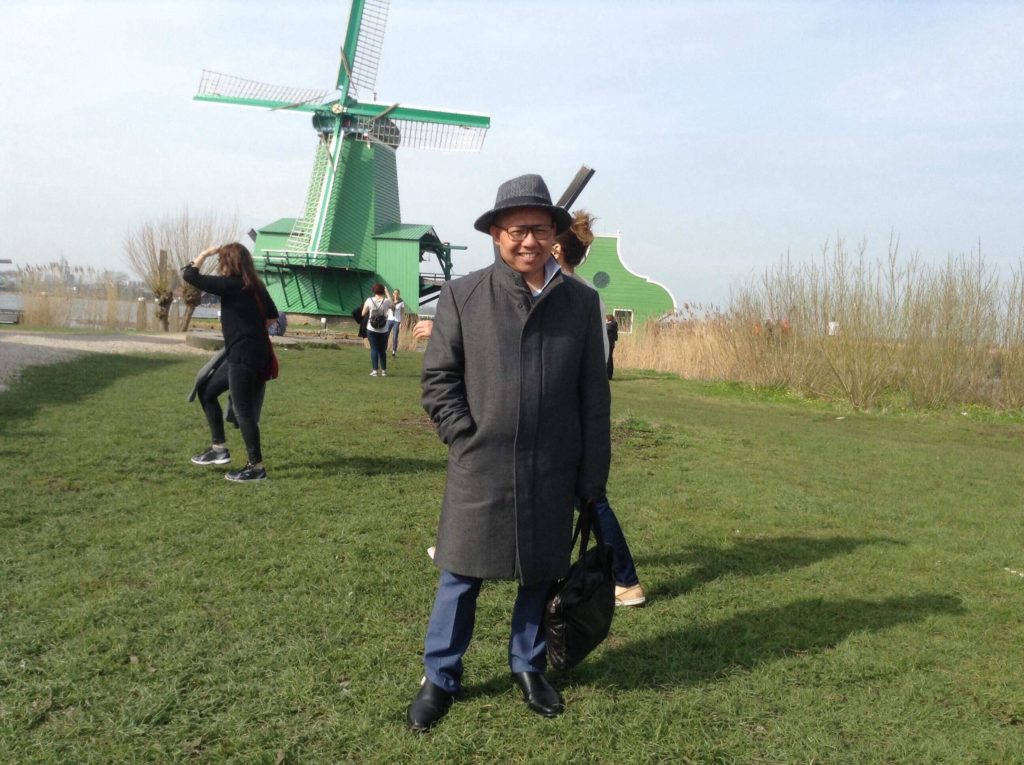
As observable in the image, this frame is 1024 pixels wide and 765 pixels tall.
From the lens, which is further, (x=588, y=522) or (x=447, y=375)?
(x=588, y=522)

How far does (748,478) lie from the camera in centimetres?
761

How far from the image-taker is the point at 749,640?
3.70 metres

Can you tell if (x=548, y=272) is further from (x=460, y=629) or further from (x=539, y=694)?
(x=539, y=694)

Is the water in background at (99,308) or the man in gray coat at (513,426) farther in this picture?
the water in background at (99,308)

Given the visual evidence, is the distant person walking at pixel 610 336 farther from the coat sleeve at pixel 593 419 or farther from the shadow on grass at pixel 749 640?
the shadow on grass at pixel 749 640

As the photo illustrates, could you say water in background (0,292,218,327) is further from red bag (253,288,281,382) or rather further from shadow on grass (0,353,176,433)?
red bag (253,288,281,382)

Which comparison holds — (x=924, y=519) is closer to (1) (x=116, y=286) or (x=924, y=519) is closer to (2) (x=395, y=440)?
(2) (x=395, y=440)

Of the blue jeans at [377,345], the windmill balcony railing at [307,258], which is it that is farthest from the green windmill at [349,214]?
the blue jeans at [377,345]

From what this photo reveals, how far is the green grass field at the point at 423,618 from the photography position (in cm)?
279

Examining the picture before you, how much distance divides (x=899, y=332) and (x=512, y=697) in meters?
14.1

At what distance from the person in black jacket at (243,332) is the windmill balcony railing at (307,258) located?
3005 cm

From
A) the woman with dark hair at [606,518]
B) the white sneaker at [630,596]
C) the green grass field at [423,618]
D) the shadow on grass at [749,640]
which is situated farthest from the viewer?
the white sneaker at [630,596]

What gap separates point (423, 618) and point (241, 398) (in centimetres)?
289

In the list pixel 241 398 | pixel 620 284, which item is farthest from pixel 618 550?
pixel 620 284
